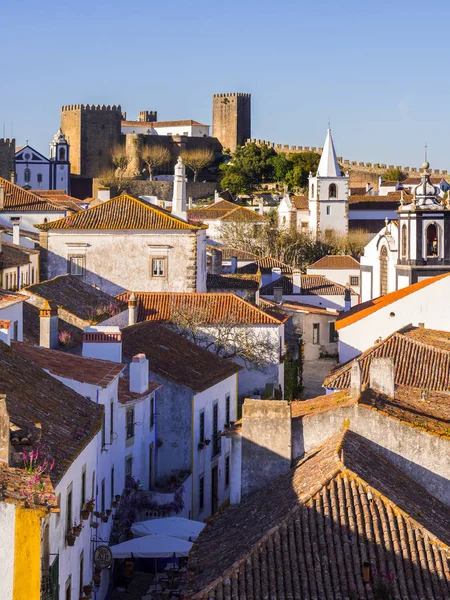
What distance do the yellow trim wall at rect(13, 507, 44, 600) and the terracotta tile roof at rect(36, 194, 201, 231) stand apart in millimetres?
30094

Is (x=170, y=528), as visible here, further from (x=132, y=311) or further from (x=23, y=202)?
(x=23, y=202)

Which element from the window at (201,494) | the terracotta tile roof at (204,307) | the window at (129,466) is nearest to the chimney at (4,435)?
the window at (129,466)

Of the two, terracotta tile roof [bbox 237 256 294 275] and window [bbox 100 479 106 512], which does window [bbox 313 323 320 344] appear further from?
window [bbox 100 479 106 512]

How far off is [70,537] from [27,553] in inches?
128

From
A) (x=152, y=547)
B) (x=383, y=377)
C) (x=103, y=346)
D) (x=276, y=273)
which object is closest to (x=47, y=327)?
(x=103, y=346)

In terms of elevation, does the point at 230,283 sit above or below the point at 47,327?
above

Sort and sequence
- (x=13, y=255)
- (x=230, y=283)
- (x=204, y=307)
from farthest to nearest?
(x=230, y=283)
(x=13, y=255)
(x=204, y=307)

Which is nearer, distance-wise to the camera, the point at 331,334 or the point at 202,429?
the point at 202,429

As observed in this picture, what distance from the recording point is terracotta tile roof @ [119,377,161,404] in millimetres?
22700

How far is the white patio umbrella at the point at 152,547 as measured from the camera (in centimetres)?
1956

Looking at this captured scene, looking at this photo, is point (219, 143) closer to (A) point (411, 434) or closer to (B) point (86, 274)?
(B) point (86, 274)

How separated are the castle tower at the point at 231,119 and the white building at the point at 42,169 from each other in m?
22.5

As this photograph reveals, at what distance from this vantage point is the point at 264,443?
17719 mm

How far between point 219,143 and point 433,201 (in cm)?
6846
